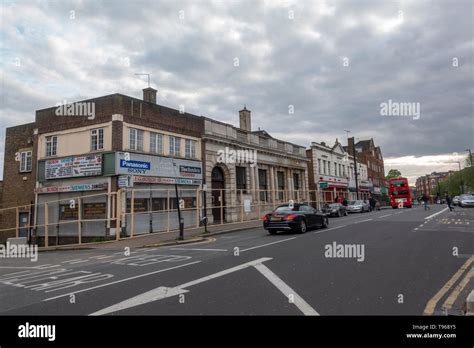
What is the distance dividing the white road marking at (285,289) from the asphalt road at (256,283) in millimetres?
16

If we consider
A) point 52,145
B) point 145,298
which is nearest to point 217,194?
point 52,145

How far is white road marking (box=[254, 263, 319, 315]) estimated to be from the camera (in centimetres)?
483

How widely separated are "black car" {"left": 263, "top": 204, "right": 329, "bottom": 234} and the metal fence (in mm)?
4510

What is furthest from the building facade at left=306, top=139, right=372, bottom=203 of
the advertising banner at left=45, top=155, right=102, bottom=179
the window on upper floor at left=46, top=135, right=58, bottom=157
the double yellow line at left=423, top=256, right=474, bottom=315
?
the double yellow line at left=423, top=256, right=474, bottom=315

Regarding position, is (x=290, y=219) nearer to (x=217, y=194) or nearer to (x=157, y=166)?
(x=157, y=166)

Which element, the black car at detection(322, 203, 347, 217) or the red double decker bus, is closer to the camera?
the black car at detection(322, 203, 347, 217)

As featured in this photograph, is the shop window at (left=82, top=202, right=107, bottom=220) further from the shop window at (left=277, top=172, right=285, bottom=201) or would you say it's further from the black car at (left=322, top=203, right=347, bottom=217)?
the black car at (left=322, top=203, right=347, bottom=217)

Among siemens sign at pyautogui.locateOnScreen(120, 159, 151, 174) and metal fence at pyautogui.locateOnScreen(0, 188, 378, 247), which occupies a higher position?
siemens sign at pyautogui.locateOnScreen(120, 159, 151, 174)

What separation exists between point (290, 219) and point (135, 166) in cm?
941

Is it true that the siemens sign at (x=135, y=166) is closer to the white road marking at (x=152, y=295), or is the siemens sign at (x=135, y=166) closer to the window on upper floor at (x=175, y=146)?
the window on upper floor at (x=175, y=146)

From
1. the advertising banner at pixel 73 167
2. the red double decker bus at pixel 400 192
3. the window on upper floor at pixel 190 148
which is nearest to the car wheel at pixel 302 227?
the window on upper floor at pixel 190 148
